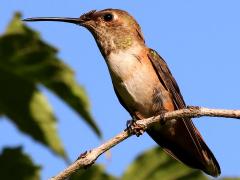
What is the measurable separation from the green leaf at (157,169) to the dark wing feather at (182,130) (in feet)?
7.83

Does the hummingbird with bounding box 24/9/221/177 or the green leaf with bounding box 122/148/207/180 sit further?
the hummingbird with bounding box 24/9/221/177

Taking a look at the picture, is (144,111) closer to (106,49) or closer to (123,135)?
(106,49)

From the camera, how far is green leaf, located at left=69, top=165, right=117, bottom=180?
2275mm

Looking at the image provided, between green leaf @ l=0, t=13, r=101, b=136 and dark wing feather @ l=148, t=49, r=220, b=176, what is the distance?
281cm

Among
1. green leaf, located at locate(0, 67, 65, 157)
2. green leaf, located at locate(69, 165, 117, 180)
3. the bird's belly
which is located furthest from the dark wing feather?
green leaf, located at locate(0, 67, 65, 157)

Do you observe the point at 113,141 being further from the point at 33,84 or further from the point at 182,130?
the point at 182,130

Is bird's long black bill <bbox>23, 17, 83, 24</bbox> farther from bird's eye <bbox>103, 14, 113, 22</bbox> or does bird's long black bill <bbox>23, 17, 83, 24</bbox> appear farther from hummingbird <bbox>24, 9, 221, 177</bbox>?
bird's eye <bbox>103, 14, 113, 22</bbox>

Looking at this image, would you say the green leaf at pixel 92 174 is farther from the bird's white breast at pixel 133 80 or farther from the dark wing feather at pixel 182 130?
the dark wing feather at pixel 182 130

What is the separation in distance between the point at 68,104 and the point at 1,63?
442 millimetres

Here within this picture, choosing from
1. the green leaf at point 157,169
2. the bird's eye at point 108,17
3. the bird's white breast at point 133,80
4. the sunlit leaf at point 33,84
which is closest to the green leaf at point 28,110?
the sunlit leaf at point 33,84

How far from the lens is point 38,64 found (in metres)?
2.23

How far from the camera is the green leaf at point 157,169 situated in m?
2.34

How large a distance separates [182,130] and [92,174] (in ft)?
10.9

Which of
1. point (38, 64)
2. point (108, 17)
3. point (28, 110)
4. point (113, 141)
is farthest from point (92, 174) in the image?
point (108, 17)
